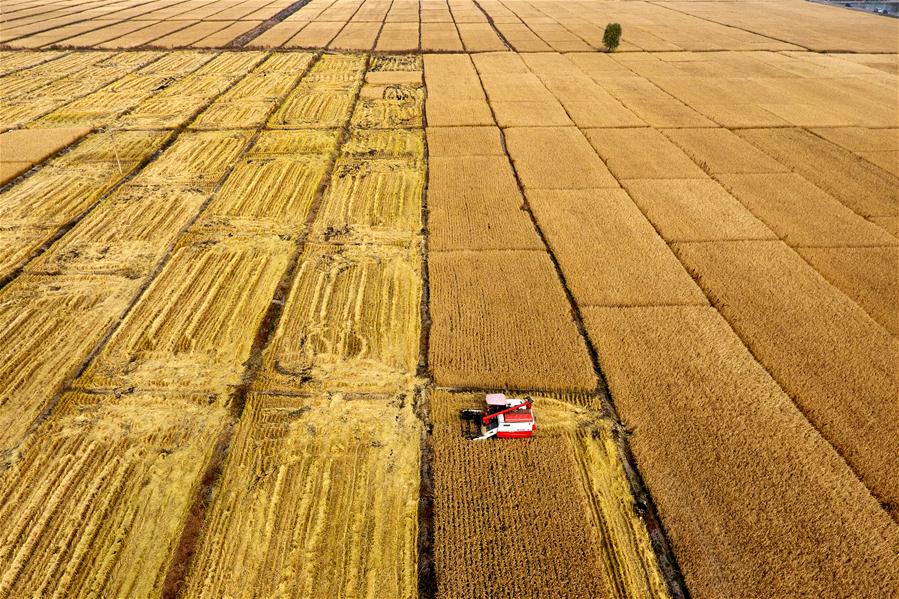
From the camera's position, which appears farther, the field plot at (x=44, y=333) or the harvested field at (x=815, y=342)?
the field plot at (x=44, y=333)

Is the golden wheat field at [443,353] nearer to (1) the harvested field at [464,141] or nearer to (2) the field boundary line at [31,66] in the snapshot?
(1) the harvested field at [464,141]

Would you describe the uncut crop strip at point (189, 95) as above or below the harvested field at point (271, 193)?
above

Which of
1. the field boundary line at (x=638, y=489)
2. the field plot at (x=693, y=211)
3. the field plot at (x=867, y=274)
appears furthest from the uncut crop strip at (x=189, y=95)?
the field plot at (x=867, y=274)

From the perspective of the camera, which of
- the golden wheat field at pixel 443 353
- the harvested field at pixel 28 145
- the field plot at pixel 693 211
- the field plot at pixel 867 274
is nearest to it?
the golden wheat field at pixel 443 353

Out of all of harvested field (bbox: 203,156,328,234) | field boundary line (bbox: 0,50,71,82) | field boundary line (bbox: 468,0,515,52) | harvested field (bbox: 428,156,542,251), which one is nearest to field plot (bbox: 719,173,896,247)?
harvested field (bbox: 428,156,542,251)

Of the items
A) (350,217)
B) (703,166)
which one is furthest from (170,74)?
(703,166)

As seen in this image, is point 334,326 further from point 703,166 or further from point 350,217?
point 703,166
